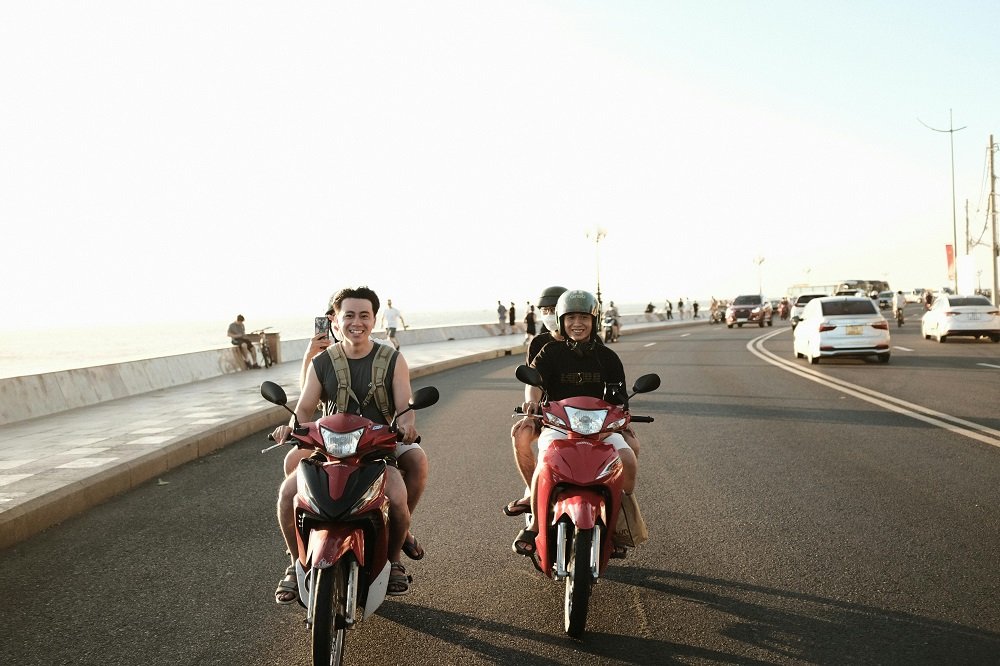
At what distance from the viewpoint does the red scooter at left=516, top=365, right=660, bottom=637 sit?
3803mm

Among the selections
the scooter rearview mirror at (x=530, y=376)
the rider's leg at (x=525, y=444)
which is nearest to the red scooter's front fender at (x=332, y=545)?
the scooter rearview mirror at (x=530, y=376)

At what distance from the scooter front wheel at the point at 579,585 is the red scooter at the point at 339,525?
2.79 feet

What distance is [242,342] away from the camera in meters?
21.4

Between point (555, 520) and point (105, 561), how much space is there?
313 cm

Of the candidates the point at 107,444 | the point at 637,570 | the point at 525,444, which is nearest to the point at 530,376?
the point at 525,444

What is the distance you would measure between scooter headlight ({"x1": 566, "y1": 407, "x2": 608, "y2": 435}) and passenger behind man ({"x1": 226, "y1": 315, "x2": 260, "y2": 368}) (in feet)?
60.4

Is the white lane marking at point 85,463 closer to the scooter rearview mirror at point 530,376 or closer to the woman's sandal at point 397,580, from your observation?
the woman's sandal at point 397,580

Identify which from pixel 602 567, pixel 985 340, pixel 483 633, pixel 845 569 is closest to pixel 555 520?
pixel 602 567

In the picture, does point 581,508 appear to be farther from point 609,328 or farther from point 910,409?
point 609,328

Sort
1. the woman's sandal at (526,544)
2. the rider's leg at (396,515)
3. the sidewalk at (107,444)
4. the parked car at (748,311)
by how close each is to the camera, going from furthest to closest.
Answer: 1. the parked car at (748,311)
2. the sidewalk at (107,444)
3. the woman's sandal at (526,544)
4. the rider's leg at (396,515)

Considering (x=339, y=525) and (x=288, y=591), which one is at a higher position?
(x=339, y=525)

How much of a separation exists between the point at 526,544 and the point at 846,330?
16979 mm

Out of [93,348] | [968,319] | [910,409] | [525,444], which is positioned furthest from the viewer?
[93,348]

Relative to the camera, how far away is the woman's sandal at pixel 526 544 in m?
4.45
